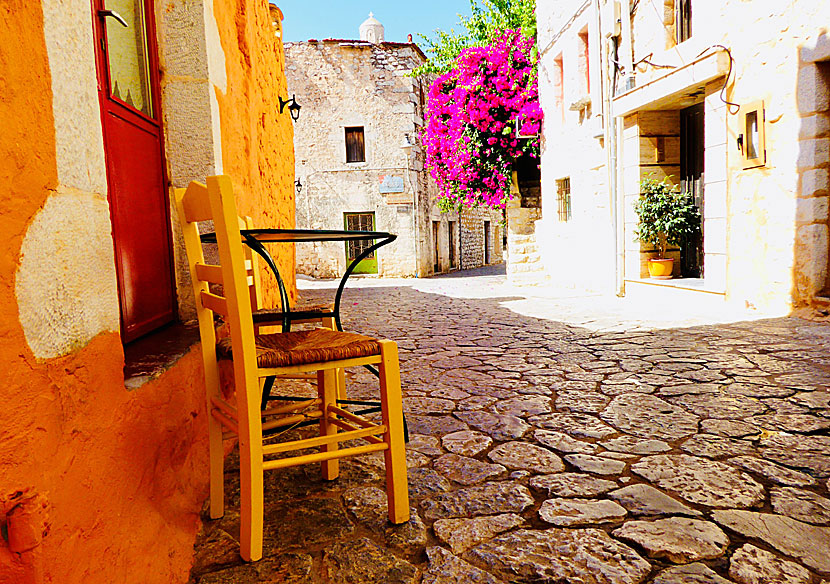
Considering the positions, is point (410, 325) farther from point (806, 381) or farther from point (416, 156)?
point (416, 156)

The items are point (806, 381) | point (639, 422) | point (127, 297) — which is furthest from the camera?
point (806, 381)

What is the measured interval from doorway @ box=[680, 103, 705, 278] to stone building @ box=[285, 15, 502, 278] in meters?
9.63

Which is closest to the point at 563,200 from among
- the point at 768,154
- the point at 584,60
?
the point at 584,60

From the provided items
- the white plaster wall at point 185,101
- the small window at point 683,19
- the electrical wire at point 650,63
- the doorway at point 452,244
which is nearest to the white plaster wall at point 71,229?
the white plaster wall at point 185,101

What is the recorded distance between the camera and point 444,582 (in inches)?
57.9

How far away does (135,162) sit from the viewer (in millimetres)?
2354

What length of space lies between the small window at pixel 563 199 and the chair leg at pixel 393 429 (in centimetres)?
878

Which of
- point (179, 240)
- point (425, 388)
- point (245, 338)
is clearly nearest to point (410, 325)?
point (425, 388)

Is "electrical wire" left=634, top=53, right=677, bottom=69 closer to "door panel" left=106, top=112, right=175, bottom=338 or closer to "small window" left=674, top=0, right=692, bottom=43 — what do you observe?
"small window" left=674, top=0, right=692, bottom=43

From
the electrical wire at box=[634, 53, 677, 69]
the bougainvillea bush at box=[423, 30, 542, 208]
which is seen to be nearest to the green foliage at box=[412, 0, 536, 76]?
the bougainvillea bush at box=[423, 30, 542, 208]

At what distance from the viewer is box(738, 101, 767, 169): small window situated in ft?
17.7

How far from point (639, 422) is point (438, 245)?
15985 millimetres

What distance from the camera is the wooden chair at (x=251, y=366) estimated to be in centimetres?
153

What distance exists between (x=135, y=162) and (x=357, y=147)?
1467 cm
